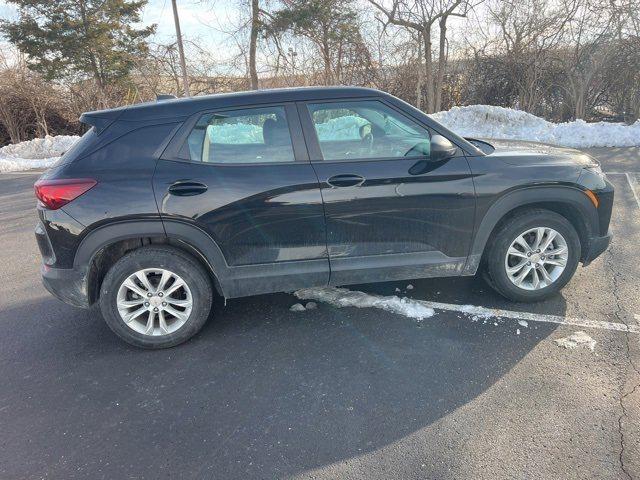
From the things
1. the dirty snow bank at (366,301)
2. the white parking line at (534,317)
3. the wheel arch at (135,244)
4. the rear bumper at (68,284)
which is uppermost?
the wheel arch at (135,244)

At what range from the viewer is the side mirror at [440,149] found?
10.2 feet

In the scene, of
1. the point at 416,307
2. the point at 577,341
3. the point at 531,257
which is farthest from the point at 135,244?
the point at 577,341

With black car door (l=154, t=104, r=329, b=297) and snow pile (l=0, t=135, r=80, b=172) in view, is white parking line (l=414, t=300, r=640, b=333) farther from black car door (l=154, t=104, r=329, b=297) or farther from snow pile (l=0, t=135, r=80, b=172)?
snow pile (l=0, t=135, r=80, b=172)

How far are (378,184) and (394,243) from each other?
0.48 metres

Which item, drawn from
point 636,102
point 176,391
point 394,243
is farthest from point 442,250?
Result: point 636,102

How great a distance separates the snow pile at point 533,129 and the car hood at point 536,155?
665 cm

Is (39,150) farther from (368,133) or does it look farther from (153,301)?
(368,133)

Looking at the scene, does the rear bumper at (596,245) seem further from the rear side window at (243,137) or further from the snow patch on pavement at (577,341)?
the rear side window at (243,137)

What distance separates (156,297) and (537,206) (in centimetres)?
300

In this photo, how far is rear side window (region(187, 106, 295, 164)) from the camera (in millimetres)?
3100

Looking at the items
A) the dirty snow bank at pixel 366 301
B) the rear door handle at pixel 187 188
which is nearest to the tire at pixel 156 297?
the rear door handle at pixel 187 188

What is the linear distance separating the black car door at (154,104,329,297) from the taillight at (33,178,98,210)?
476 mm

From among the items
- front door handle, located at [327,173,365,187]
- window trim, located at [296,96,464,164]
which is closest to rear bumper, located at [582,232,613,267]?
window trim, located at [296,96,464,164]

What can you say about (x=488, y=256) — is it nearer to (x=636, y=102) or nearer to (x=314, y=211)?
(x=314, y=211)
